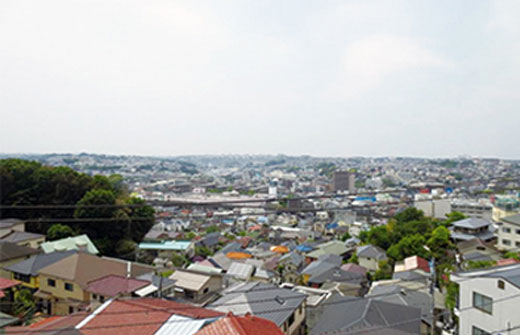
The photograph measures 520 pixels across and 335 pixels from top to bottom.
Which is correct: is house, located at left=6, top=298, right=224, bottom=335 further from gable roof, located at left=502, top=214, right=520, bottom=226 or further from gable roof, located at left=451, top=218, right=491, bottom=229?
gable roof, located at left=451, top=218, right=491, bottom=229

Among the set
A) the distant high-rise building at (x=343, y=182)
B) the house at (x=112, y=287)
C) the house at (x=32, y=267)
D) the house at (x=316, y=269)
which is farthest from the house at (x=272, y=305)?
the distant high-rise building at (x=343, y=182)

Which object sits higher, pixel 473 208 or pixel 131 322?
pixel 131 322

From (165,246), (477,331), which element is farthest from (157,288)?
(165,246)

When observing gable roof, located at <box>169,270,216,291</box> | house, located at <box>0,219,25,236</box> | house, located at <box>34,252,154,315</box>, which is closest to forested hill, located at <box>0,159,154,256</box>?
house, located at <box>0,219,25,236</box>

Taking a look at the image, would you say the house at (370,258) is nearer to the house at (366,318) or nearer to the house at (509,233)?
the house at (509,233)

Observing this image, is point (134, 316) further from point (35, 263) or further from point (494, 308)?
point (35, 263)

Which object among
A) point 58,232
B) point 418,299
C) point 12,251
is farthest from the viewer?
point 58,232
